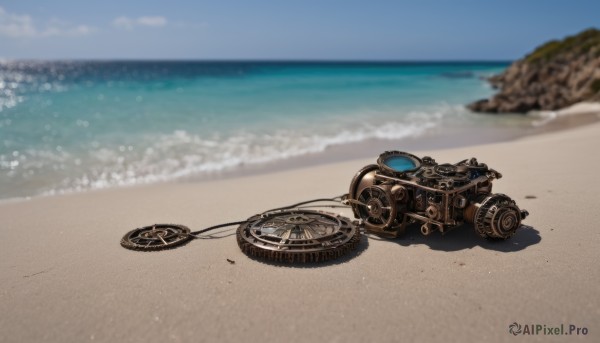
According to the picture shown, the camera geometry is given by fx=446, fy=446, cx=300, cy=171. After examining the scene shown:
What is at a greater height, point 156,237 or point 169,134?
point 156,237

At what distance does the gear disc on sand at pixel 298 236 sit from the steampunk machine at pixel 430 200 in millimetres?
391

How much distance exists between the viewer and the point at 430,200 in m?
4.77

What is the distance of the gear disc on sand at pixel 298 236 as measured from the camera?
15.0ft

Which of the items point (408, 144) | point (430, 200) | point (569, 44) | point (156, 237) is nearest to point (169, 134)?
point (408, 144)

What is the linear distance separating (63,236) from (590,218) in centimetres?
665

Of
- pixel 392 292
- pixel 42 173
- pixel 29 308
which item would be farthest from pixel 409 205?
pixel 42 173

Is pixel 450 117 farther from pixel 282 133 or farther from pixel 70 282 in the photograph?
pixel 70 282

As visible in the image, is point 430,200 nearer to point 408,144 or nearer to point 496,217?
point 496,217

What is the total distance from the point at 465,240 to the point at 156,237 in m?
3.62

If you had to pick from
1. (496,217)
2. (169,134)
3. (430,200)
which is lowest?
(169,134)

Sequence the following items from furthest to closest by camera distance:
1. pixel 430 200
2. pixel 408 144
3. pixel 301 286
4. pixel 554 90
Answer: pixel 554 90
pixel 408 144
pixel 430 200
pixel 301 286

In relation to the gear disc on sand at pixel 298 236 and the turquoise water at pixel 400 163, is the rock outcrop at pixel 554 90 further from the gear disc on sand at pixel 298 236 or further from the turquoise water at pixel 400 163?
the gear disc on sand at pixel 298 236

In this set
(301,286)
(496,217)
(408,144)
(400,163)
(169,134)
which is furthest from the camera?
(169,134)

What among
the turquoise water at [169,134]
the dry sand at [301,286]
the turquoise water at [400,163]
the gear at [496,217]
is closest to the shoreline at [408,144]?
the turquoise water at [169,134]
